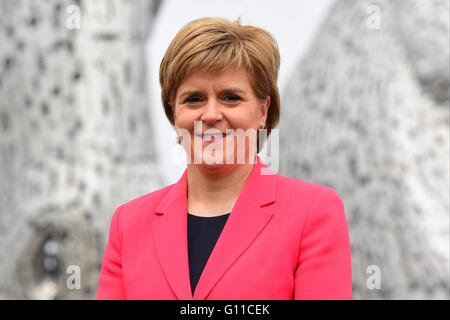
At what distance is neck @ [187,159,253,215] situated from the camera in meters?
0.68

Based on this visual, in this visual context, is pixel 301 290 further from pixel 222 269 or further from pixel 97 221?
pixel 97 221

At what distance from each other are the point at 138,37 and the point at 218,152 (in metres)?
1.23

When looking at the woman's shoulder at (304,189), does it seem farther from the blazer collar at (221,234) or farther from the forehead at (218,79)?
the forehead at (218,79)

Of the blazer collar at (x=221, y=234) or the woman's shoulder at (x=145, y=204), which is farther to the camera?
the woman's shoulder at (x=145, y=204)

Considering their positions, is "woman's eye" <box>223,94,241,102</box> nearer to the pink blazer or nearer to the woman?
the woman

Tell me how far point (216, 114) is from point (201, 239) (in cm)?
16

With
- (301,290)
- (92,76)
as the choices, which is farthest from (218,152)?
(92,76)

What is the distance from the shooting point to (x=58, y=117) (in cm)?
169

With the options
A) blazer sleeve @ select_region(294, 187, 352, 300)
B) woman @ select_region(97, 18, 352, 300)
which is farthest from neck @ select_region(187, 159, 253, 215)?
blazer sleeve @ select_region(294, 187, 352, 300)

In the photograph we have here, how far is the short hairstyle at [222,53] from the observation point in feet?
2.03

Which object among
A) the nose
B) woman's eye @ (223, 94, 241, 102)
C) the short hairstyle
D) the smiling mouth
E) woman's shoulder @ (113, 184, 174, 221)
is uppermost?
the short hairstyle

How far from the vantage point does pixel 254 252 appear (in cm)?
62

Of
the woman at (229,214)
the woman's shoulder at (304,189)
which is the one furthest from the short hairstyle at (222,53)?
the woman's shoulder at (304,189)

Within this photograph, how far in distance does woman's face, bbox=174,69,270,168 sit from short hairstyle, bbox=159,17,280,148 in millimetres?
10
